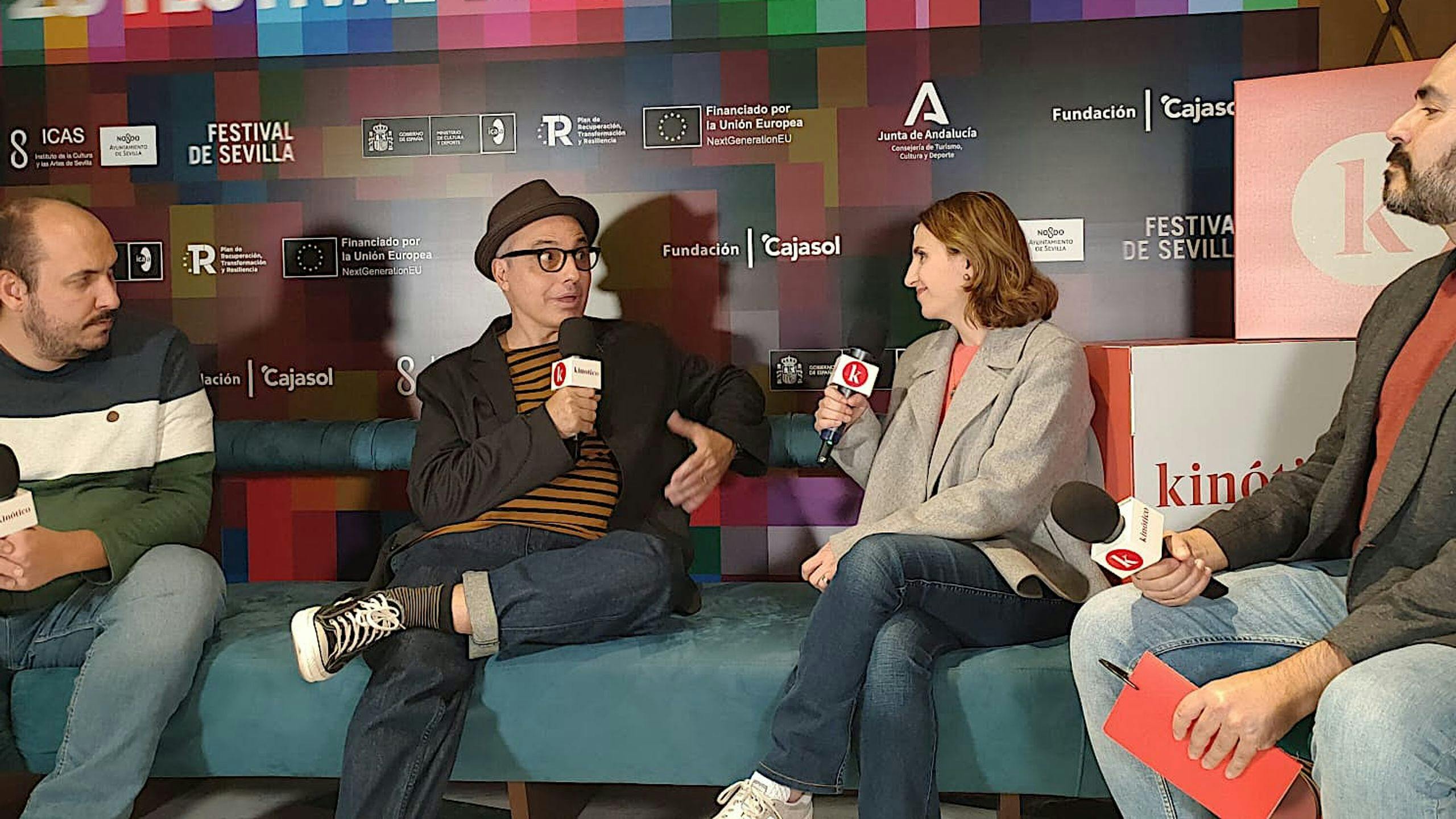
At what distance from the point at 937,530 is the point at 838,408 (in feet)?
1.32

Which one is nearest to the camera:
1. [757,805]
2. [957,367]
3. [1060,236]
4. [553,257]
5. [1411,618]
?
[1411,618]

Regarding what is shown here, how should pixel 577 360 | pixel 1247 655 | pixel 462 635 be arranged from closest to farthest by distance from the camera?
1. pixel 1247 655
2. pixel 462 635
3. pixel 577 360

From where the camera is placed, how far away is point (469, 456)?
3.19 metres

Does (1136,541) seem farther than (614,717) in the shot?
No

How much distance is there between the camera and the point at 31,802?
2.70 meters

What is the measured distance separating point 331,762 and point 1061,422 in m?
1.69

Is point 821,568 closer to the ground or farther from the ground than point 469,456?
closer to the ground

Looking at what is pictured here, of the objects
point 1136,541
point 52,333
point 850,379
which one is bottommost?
point 1136,541

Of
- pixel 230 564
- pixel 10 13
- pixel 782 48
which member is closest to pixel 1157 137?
pixel 782 48

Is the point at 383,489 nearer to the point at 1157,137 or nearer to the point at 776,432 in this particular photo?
the point at 776,432

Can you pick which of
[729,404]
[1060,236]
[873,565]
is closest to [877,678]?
[873,565]

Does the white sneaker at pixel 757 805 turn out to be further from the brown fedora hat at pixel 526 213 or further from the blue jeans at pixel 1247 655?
the brown fedora hat at pixel 526 213

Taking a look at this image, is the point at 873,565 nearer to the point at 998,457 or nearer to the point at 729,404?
the point at 998,457

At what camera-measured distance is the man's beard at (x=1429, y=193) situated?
2.37 metres
